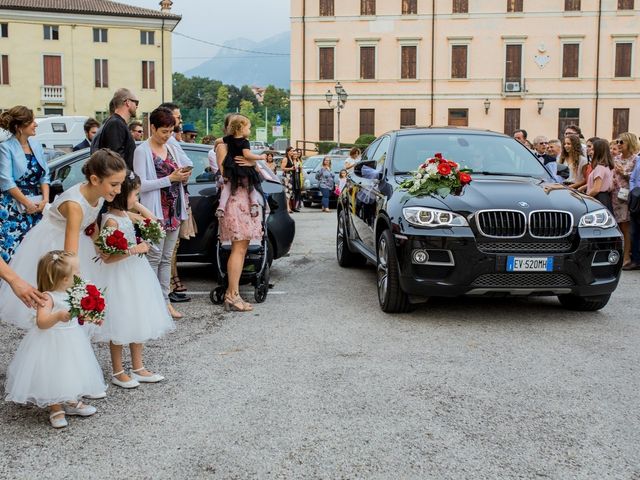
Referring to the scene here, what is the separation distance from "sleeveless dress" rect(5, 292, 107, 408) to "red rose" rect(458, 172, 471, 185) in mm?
3860

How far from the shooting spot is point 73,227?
436 cm

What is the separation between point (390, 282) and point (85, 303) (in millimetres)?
3447

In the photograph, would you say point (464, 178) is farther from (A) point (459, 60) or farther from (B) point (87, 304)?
(A) point (459, 60)

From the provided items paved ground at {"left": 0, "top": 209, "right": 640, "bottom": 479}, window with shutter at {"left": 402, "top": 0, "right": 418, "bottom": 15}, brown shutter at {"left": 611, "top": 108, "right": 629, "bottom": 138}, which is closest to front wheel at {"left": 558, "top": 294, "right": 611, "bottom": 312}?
paved ground at {"left": 0, "top": 209, "right": 640, "bottom": 479}

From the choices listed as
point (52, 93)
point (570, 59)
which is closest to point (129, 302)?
point (570, 59)

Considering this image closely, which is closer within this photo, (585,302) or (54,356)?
(54,356)

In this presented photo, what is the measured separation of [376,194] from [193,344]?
109 inches

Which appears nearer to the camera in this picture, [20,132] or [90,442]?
[90,442]

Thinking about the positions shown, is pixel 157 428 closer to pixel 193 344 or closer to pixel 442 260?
pixel 193 344

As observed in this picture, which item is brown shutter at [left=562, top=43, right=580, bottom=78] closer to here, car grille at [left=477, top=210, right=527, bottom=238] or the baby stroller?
the baby stroller

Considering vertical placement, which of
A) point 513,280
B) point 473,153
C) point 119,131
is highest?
point 119,131

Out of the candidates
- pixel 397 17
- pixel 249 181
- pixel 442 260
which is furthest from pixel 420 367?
pixel 397 17

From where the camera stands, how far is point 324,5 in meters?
49.2

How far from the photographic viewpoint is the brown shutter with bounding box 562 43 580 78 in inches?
1900
